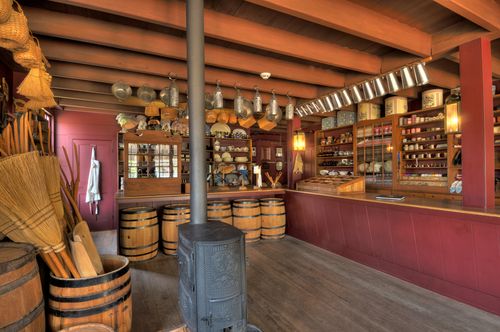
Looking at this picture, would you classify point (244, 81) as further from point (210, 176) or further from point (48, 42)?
point (210, 176)

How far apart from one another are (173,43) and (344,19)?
2.02 meters

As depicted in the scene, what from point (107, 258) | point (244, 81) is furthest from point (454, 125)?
point (107, 258)

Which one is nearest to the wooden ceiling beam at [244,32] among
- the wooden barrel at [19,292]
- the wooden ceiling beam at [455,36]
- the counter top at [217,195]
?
the wooden ceiling beam at [455,36]

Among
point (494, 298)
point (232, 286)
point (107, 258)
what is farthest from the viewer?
point (494, 298)

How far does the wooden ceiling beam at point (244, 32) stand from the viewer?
248 cm

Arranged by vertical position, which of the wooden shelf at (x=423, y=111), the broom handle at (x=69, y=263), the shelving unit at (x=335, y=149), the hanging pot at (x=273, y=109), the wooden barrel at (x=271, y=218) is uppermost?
the wooden shelf at (x=423, y=111)

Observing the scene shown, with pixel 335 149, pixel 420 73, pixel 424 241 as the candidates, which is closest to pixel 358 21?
pixel 420 73

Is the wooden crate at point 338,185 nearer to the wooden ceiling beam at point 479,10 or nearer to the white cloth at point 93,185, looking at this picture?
the wooden ceiling beam at point 479,10

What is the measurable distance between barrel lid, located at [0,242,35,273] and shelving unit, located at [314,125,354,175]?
739 cm

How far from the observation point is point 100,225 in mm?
7195

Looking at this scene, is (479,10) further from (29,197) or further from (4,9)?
(29,197)

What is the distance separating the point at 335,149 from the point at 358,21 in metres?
5.88

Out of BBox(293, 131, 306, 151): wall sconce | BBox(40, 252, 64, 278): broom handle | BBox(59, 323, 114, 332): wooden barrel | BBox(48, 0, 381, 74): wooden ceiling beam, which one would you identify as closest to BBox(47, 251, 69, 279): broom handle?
BBox(40, 252, 64, 278): broom handle

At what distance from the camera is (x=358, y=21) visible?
280 centimetres
